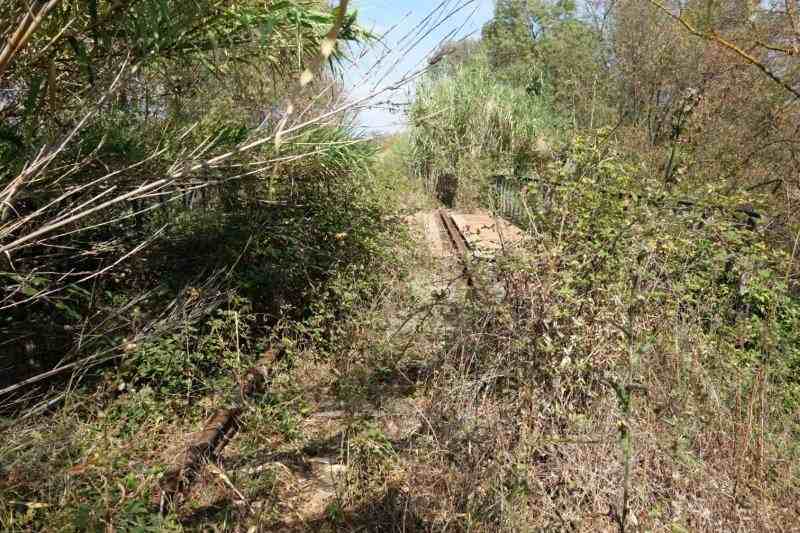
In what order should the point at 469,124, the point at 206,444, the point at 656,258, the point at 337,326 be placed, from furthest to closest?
the point at 469,124 < the point at 337,326 < the point at 656,258 < the point at 206,444

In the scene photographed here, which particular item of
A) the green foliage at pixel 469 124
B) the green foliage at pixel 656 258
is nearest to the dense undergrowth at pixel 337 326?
the green foliage at pixel 656 258

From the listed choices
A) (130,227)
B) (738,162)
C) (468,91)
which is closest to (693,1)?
(738,162)

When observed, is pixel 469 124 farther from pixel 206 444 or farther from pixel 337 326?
pixel 206 444

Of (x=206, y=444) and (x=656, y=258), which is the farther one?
(x=656, y=258)

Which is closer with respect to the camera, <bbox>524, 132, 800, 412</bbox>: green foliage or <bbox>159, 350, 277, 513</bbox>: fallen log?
<bbox>159, 350, 277, 513</bbox>: fallen log

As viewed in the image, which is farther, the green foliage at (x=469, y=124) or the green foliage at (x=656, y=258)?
the green foliage at (x=469, y=124)

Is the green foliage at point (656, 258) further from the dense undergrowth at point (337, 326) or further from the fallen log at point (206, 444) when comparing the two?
the fallen log at point (206, 444)

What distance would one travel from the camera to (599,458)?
3.04 m

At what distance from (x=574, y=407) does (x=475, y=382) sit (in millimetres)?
644

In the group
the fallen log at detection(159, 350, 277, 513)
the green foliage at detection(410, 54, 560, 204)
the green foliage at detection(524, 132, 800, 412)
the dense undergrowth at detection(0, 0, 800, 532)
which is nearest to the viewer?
the dense undergrowth at detection(0, 0, 800, 532)

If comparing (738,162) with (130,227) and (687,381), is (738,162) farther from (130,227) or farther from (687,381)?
(130,227)

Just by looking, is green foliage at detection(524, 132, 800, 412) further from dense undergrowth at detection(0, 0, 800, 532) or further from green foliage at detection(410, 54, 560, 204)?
green foliage at detection(410, 54, 560, 204)


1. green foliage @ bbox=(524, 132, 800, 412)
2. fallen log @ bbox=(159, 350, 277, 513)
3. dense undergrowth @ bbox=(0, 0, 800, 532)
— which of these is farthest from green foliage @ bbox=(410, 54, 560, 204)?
fallen log @ bbox=(159, 350, 277, 513)

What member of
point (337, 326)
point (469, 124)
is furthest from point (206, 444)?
point (469, 124)
